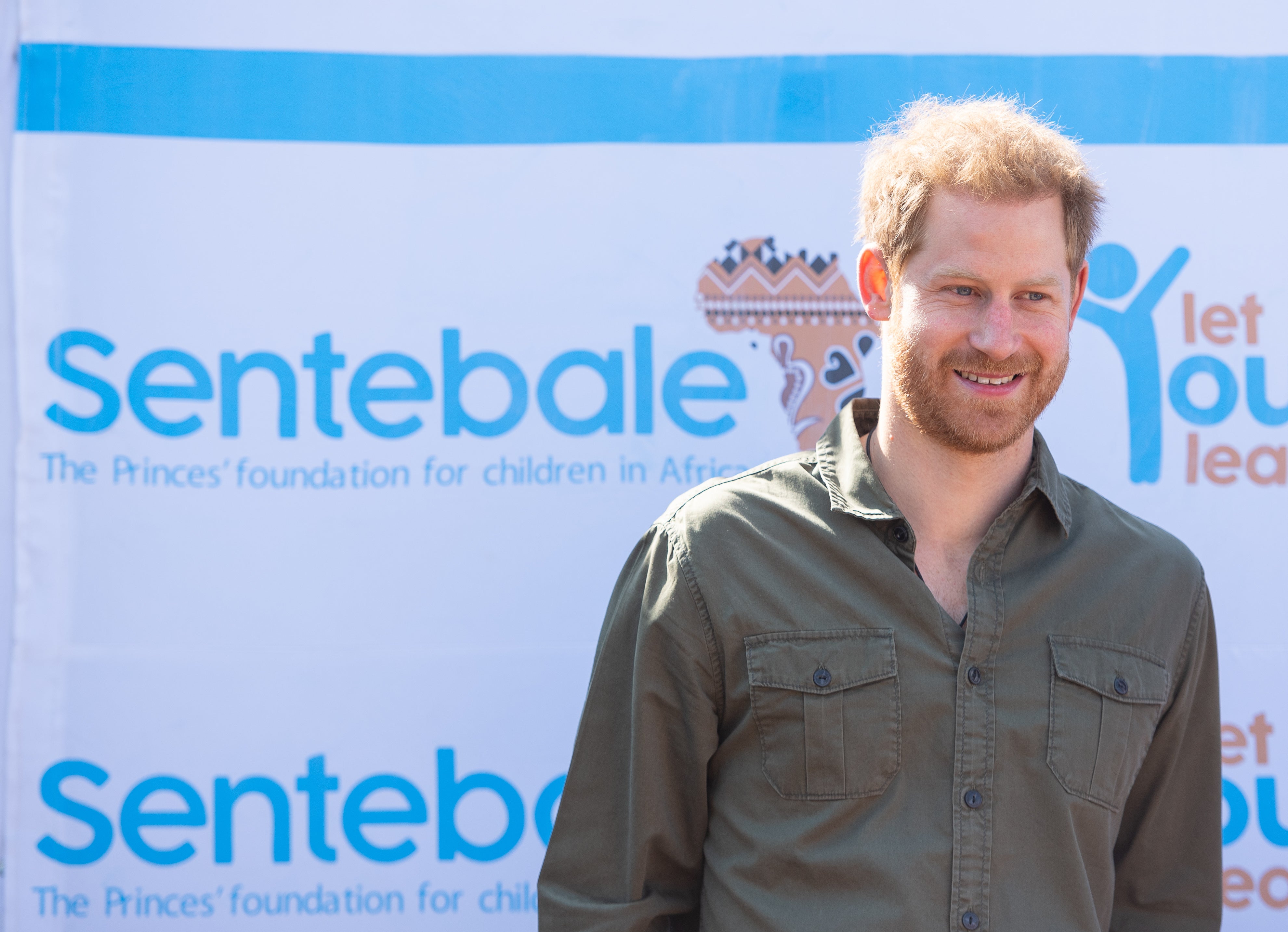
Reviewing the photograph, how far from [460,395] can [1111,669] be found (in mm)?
1393

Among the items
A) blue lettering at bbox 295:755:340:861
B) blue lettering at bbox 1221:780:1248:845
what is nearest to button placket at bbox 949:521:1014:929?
blue lettering at bbox 1221:780:1248:845

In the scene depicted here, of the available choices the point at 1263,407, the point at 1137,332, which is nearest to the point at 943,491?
the point at 1137,332

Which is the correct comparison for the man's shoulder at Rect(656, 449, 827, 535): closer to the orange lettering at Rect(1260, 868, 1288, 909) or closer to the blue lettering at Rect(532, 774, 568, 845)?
the blue lettering at Rect(532, 774, 568, 845)

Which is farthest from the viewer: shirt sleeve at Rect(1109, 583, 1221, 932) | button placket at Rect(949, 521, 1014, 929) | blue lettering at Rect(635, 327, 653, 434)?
blue lettering at Rect(635, 327, 653, 434)

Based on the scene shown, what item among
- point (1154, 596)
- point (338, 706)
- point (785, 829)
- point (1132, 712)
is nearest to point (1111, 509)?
point (1154, 596)

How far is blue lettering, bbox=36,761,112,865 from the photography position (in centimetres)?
220

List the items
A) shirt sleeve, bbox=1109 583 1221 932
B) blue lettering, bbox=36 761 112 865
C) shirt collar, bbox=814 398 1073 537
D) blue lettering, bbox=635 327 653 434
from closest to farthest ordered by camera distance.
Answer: shirt collar, bbox=814 398 1073 537, shirt sleeve, bbox=1109 583 1221 932, blue lettering, bbox=36 761 112 865, blue lettering, bbox=635 327 653 434

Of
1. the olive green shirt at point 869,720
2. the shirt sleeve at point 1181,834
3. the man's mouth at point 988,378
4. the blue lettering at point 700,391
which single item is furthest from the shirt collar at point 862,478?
the blue lettering at point 700,391

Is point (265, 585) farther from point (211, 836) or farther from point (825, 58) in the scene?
point (825, 58)

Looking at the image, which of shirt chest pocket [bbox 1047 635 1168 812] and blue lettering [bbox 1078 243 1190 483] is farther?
blue lettering [bbox 1078 243 1190 483]

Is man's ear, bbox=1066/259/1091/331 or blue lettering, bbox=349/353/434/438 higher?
man's ear, bbox=1066/259/1091/331

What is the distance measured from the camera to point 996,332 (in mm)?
1420

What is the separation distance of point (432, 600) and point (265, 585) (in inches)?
14.0

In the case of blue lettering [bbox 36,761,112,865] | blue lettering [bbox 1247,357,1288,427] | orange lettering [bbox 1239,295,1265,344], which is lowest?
blue lettering [bbox 36,761,112,865]
